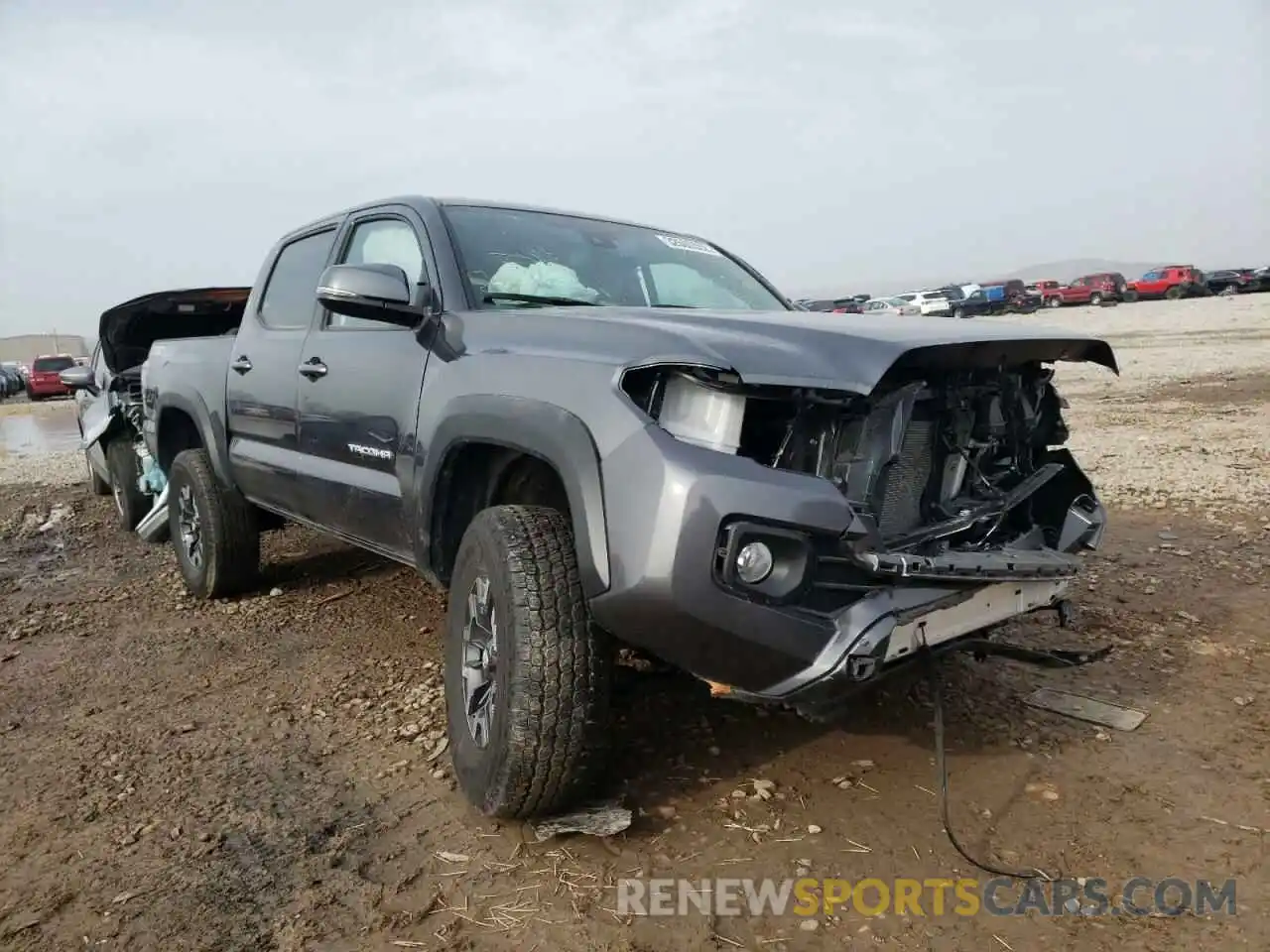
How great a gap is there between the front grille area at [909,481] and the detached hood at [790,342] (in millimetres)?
221

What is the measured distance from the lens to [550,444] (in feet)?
7.84

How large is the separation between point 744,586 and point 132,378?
6580 millimetres

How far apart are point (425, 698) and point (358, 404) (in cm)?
116

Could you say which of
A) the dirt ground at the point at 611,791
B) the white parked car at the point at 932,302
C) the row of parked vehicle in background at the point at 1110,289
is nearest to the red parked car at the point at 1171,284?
the row of parked vehicle in background at the point at 1110,289

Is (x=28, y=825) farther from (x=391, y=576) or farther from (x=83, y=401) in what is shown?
(x=83, y=401)

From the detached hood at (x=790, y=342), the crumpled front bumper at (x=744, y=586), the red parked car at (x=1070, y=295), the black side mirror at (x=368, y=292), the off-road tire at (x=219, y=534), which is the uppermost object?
the red parked car at (x=1070, y=295)

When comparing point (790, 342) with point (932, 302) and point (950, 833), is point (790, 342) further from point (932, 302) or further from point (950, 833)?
point (932, 302)

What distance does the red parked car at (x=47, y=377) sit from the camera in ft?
101

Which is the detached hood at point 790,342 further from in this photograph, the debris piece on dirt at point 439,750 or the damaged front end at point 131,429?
the damaged front end at point 131,429

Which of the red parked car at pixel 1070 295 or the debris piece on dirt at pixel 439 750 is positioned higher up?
the red parked car at pixel 1070 295

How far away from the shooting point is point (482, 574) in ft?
8.59

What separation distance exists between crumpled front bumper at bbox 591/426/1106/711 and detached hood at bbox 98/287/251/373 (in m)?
5.87

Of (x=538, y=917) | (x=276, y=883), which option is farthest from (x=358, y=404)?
(x=538, y=917)

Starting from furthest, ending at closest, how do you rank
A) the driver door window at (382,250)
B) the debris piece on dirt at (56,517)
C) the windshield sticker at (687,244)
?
the debris piece on dirt at (56,517)
the windshield sticker at (687,244)
the driver door window at (382,250)
